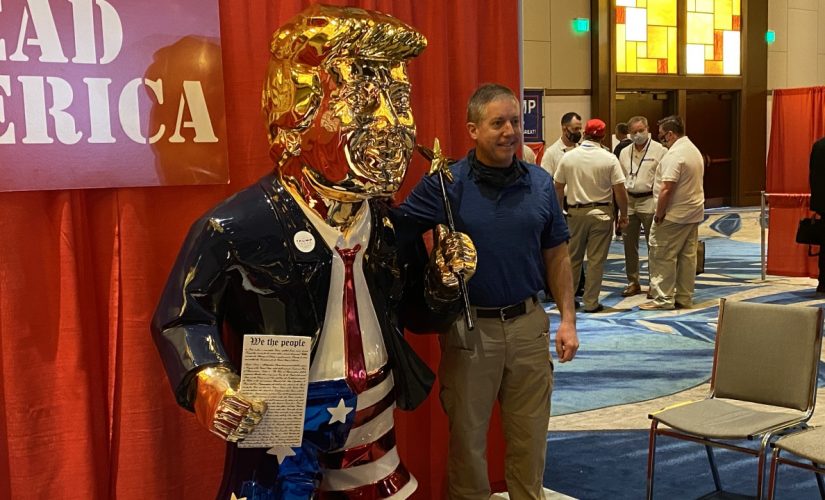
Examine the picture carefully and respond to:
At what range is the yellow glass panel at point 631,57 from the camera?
50.3 ft

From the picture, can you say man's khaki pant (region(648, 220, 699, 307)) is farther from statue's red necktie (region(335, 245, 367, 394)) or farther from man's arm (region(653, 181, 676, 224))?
statue's red necktie (region(335, 245, 367, 394))

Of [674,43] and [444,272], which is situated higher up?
[674,43]

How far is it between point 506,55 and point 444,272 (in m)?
1.29

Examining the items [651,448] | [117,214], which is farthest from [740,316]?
[117,214]

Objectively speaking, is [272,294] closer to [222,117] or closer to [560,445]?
[222,117]

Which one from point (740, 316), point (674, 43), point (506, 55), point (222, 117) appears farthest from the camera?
point (674, 43)

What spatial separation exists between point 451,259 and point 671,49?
15.1 meters

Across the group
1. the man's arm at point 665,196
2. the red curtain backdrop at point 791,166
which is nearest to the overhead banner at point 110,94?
the man's arm at point 665,196

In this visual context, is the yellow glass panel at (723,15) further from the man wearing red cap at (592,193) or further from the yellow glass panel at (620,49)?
the man wearing red cap at (592,193)

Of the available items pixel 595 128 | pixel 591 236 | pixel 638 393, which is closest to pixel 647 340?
pixel 591 236

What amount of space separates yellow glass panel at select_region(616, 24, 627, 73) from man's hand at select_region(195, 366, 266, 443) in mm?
14271

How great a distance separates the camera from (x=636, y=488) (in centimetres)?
364

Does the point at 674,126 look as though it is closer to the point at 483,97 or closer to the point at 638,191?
the point at 638,191

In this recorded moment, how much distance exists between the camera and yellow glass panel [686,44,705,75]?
16312 mm
